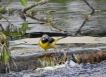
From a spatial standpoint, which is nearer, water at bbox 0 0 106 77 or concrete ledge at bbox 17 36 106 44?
water at bbox 0 0 106 77

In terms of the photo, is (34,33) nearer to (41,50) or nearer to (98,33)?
(98,33)

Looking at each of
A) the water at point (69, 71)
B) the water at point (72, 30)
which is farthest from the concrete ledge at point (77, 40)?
the water at point (69, 71)

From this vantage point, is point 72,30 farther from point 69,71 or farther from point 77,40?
point 69,71

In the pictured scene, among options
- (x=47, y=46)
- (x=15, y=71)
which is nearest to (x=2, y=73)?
(x=15, y=71)

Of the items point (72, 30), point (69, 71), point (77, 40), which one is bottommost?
point (72, 30)

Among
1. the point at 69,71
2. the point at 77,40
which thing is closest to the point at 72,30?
the point at 77,40

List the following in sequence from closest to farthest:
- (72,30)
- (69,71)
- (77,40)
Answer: (69,71) → (77,40) → (72,30)

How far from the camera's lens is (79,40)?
28.2 ft

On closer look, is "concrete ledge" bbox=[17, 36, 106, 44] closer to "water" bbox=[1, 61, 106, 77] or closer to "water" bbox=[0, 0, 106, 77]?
"water" bbox=[0, 0, 106, 77]

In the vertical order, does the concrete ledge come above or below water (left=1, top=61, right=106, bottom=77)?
below

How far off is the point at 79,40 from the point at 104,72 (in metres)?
2.39

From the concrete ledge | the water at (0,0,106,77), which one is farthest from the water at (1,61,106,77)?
the concrete ledge

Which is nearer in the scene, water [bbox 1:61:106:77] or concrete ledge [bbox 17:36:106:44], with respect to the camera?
water [bbox 1:61:106:77]

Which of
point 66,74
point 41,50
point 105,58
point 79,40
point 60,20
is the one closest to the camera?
point 66,74
